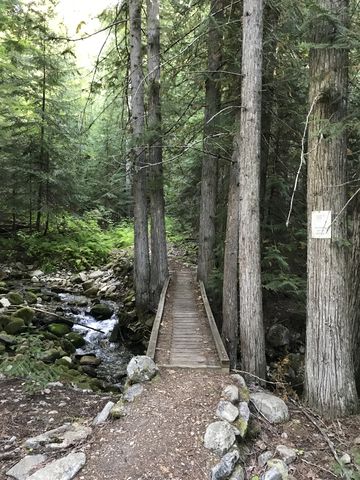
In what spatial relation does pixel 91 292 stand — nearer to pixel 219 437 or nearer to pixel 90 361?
pixel 90 361

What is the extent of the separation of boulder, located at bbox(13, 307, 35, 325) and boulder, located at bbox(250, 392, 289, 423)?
19.5ft

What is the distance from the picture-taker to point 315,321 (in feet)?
15.4

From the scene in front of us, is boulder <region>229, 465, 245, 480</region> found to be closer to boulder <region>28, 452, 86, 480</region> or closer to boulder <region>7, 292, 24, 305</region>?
boulder <region>28, 452, 86, 480</region>

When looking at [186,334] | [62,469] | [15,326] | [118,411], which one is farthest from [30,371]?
[15,326]

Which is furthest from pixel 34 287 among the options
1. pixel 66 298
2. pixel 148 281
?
pixel 148 281

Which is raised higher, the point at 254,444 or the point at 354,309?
the point at 354,309

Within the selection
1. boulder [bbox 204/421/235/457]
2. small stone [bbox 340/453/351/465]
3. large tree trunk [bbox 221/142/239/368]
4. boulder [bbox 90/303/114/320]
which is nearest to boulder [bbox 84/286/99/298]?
boulder [bbox 90/303/114/320]

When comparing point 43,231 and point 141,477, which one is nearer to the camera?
point 141,477

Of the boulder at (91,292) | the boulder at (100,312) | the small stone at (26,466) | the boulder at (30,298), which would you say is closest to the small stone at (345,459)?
the small stone at (26,466)

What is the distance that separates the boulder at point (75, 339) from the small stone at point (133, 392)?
4.77m

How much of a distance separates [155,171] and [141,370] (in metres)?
6.57

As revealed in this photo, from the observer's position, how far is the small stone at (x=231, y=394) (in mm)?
4285

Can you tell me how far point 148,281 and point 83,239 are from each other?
22.4ft

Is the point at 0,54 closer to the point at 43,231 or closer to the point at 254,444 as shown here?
the point at 43,231
